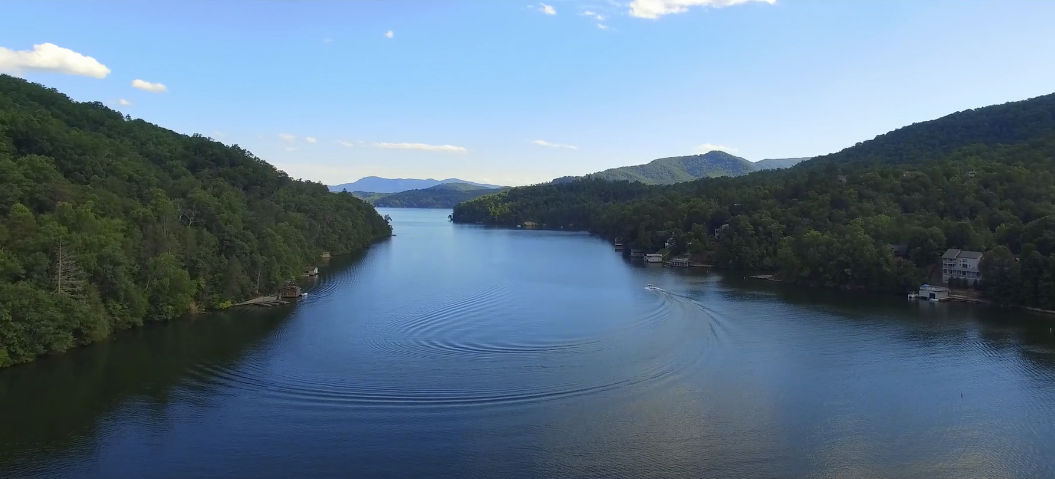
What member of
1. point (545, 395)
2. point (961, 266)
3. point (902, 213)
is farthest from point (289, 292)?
point (902, 213)

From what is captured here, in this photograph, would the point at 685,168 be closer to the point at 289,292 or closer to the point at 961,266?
the point at 961,266

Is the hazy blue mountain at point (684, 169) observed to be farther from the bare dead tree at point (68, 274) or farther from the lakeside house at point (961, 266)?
the bare dead tree at point (68, 274)

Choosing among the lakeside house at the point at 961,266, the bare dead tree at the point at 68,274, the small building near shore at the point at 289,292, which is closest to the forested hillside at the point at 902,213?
the lakeside house at the point at 961,266

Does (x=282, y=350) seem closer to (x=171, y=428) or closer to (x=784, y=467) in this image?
(x=171, y=428)

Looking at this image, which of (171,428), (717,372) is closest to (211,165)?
(171,428)

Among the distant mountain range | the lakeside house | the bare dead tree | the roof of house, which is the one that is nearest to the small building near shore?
the bare dead tree

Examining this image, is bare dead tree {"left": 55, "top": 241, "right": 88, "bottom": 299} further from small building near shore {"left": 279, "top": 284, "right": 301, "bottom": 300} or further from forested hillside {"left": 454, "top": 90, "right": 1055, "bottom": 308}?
forested hillside {"left": 454, "top": 90, "right": 1055, "bottom": 308}
